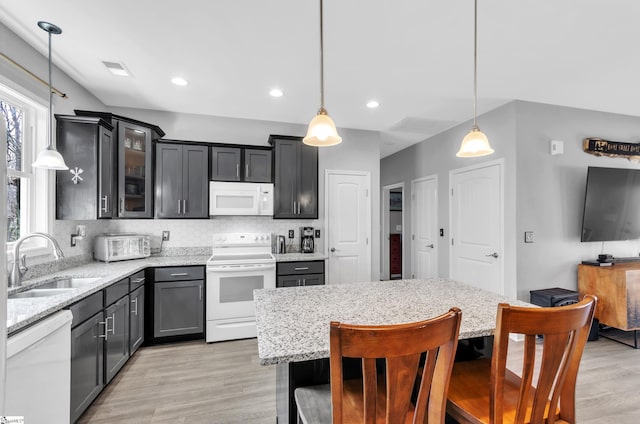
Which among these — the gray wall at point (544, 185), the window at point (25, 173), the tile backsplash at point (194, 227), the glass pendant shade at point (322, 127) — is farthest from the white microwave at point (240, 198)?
the gray wall at point (544, 185)

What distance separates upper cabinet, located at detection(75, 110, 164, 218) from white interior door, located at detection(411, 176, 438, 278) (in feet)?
12.9

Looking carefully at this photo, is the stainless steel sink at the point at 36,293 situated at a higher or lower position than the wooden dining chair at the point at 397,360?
lower

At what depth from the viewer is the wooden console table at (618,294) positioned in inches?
120

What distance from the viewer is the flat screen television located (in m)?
3.39

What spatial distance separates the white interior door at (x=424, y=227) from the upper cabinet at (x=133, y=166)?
155 inches

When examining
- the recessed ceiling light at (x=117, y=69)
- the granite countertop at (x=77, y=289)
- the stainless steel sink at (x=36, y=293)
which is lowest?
the stainless steel sink at (x=36, y=293)

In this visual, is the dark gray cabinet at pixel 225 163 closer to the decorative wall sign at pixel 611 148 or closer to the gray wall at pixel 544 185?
the gray wall at pixel 544 185

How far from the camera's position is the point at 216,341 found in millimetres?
3191

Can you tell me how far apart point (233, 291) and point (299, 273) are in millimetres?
760

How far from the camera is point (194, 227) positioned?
3688 millimetres

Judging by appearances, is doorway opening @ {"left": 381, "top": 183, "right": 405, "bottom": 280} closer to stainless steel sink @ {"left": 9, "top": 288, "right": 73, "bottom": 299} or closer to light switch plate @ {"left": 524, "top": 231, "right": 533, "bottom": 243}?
light switch plate @ {"left": 524, "top": 231, "right": 533, "bottom": 243}

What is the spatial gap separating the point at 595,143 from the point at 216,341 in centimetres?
501

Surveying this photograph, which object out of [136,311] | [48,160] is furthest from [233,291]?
[48,160]

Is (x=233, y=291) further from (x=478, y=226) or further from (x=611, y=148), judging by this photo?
(x=611, y=148)
